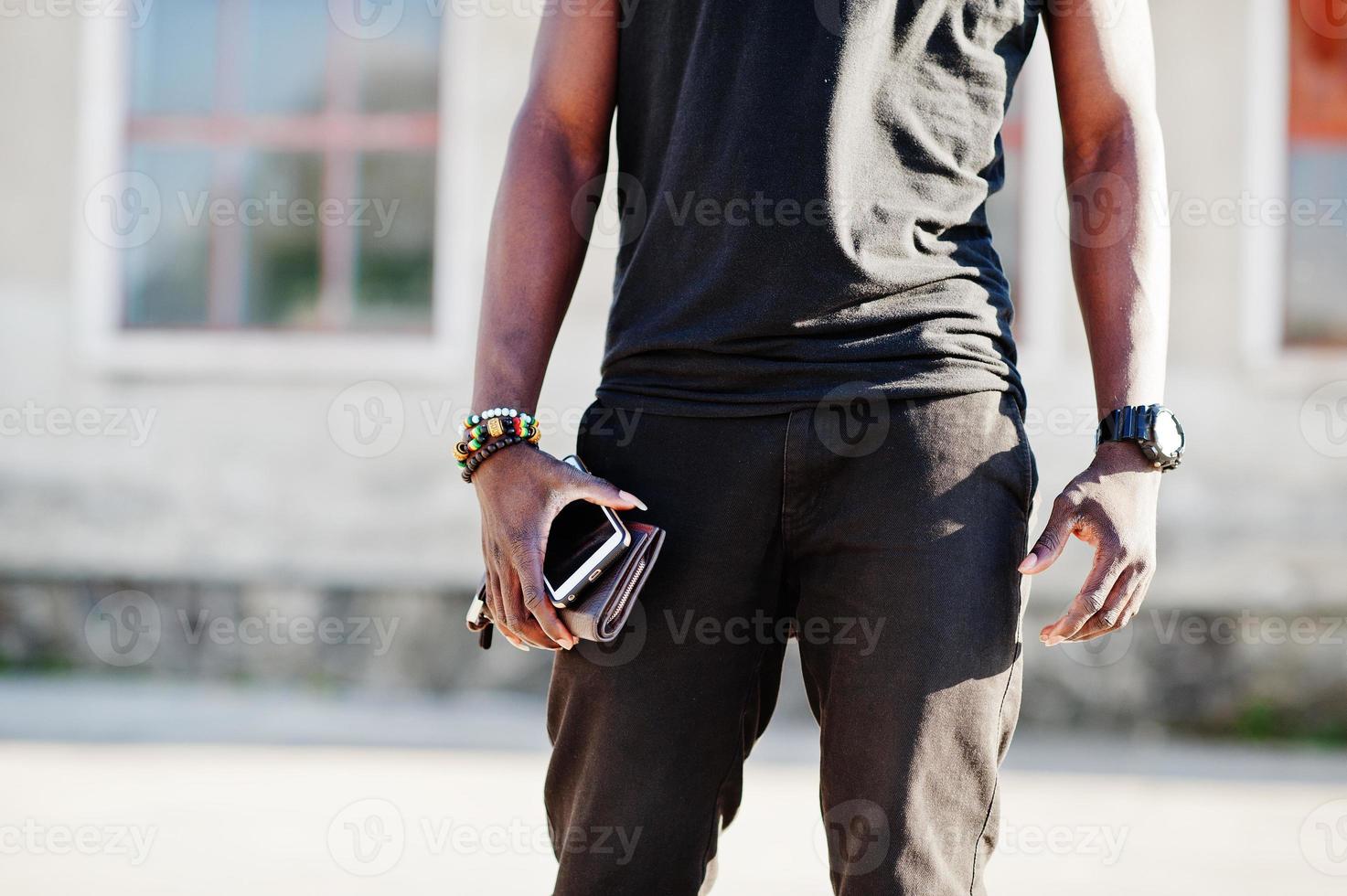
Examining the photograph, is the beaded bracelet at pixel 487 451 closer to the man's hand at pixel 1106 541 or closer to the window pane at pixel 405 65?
the man's hand at pixel 1106 541

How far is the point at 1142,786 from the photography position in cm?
470

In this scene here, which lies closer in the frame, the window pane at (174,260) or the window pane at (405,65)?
the window pane at (405,65)

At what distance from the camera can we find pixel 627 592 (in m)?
1.42

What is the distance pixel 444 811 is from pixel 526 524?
2.95m

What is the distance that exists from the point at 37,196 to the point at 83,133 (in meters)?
0.41

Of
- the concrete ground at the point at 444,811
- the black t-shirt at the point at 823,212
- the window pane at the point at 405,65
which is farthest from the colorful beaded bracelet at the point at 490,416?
the window pane at the point at 405,65

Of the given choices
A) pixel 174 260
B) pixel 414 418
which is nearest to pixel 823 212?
pixel 414 418

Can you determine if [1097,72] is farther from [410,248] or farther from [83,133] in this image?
[83,133]

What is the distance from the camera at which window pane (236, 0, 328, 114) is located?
6.33 metres

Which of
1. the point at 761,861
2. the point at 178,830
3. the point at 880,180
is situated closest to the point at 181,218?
the point at 178,830

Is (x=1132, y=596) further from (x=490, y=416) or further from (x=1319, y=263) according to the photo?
(x=1319, y=263)

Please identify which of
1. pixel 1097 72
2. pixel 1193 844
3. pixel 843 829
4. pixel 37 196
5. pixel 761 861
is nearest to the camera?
pixel 843 829

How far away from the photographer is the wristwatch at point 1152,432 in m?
1.47

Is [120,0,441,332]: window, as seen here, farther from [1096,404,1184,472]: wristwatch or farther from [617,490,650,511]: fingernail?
[1096,404,1184,472]: wristwatch
